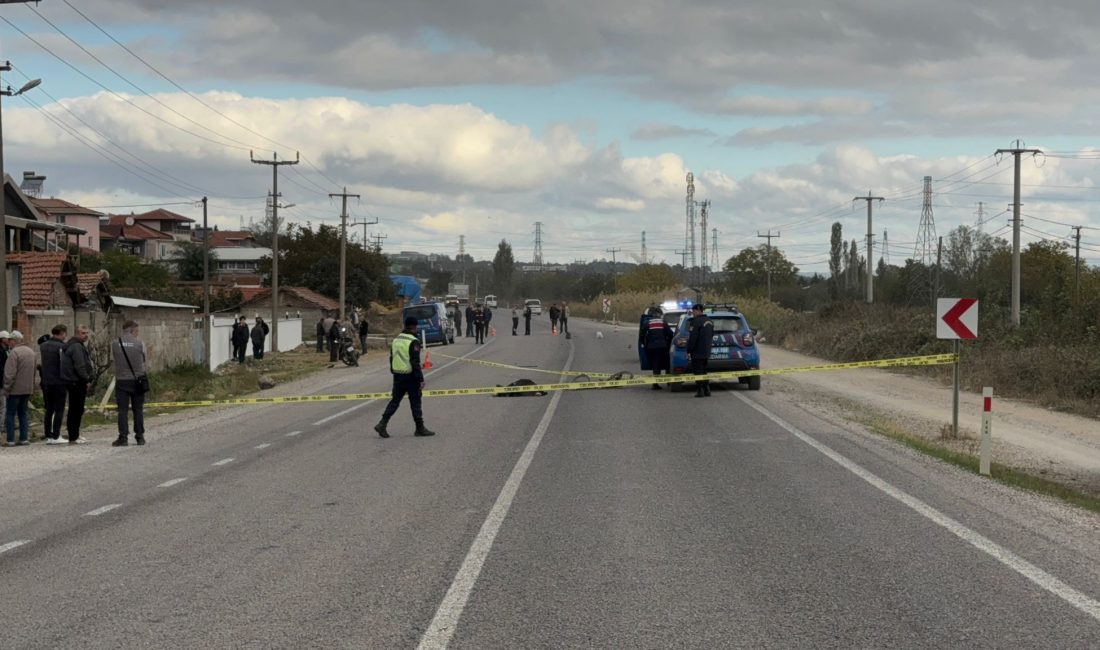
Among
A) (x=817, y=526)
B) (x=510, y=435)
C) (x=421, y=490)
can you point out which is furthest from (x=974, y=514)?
(x=510, y=435)

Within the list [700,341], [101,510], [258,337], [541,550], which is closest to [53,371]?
[101,510]

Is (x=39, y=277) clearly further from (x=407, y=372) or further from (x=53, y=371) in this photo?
(x=407, y=372)

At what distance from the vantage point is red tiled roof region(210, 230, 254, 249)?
5664 inches

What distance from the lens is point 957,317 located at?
1622 cm

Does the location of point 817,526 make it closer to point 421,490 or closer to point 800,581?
point 800,581

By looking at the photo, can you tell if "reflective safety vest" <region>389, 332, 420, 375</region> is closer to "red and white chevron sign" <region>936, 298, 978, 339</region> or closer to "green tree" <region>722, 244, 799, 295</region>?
"red and white chevron sign" <region>936, 298, 978, 339</region>

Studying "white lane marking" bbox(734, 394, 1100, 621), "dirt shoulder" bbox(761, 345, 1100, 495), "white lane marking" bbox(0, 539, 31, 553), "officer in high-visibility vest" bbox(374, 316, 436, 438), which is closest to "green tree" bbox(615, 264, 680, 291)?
"dirt shoulder" bbox(761, 345, 1100, 495)

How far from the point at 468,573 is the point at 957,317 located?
35.9 feet

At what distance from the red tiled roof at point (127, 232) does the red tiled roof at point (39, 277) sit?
92097 mm

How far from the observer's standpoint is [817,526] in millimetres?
9148

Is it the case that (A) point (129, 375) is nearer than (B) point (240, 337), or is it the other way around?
(A) point (129, 375)

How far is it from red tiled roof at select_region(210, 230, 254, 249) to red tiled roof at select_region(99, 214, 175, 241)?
991cm

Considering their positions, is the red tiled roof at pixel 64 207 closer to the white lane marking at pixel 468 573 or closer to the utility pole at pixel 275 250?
the utility pole at pixel 275 250

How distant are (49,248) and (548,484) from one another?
4428cm
